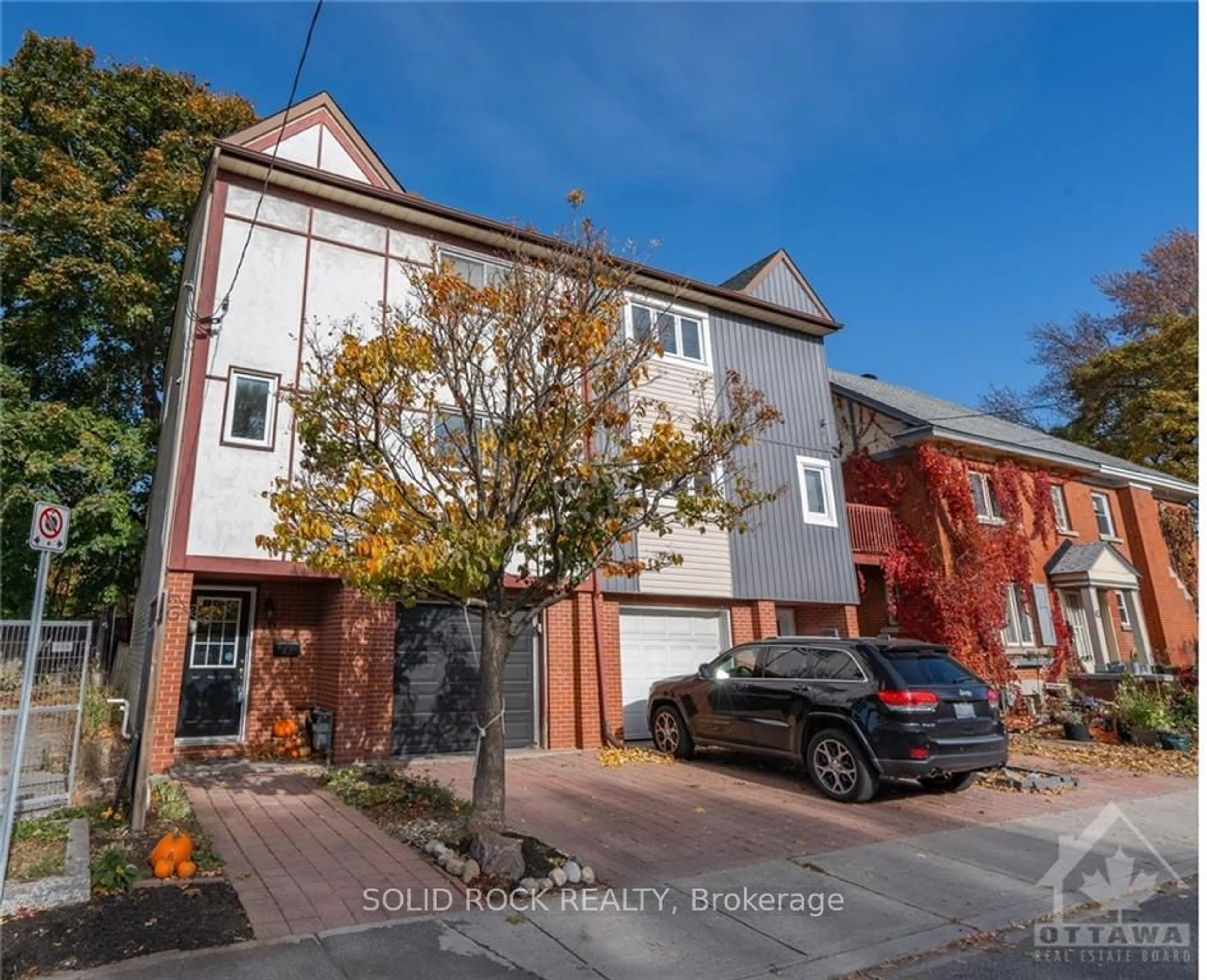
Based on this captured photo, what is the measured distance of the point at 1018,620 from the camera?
18.6m

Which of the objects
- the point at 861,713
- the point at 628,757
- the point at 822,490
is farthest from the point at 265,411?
the point at 822,490

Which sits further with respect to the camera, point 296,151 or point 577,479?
point 296,151

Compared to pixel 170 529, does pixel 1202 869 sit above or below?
below

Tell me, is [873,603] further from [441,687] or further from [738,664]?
[441,687]

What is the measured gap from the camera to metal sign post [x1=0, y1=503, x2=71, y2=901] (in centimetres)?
503

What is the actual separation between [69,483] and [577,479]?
14.0 metres

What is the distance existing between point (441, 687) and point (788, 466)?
8.60 metres

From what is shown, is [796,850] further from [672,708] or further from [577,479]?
[672,708]

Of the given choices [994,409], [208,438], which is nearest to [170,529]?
[208,438]

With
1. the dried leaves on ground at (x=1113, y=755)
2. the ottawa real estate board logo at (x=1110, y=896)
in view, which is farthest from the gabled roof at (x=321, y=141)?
the dried leaves on ground at (x=1113, y=755)

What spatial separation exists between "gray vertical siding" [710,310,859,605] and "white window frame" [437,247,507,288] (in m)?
4.95

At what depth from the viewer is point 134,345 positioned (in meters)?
17.9

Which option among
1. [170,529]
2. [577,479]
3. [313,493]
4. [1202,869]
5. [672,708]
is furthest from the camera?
[672,708]

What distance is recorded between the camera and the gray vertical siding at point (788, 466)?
1465 centimetres
